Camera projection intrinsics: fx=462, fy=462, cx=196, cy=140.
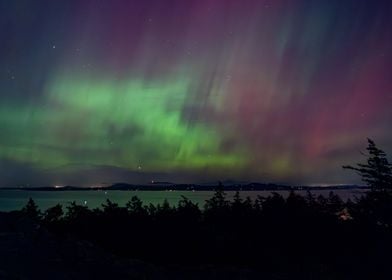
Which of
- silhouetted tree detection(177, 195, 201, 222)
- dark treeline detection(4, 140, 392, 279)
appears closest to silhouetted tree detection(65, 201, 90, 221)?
dark treeline detection(4, 140, 392, 279)

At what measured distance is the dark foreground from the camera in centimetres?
1288

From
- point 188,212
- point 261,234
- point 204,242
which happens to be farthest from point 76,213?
point 261,234

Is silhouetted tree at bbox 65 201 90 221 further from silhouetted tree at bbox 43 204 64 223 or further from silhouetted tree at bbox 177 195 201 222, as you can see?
silhouetted tree at bbox 177 195 201 222

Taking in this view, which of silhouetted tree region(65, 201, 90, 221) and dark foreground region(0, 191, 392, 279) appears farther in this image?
silhouetted tree region(65, 201, 90, 221)

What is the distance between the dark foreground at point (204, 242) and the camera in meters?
12.9

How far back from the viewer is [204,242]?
15.2 metres

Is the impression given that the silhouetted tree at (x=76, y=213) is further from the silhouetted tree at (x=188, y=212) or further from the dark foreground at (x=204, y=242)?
the silhouetted tree at (x=188, y=212)

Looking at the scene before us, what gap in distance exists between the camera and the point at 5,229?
50.6ft

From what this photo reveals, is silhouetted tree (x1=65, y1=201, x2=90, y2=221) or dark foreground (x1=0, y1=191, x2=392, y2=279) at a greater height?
silhouetted tree (x1=65, y1=201, x2=90, y2=221)

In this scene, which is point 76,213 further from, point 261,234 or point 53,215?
point 261,234

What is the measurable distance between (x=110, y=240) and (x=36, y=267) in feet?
13.8

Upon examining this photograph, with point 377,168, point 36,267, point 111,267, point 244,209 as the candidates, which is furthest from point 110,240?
point 377,168

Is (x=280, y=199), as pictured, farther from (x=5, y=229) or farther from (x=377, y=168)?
(x=5, y=229)

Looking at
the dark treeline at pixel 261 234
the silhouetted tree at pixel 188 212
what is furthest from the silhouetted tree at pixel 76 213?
the silhouetted tree at pixel 188 212
